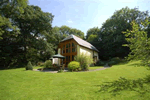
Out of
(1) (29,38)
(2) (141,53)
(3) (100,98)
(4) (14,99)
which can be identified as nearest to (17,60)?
(1) (29,38)

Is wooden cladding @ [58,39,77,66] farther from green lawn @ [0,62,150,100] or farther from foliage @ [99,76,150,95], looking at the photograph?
foliage @ [99,76,150,95]

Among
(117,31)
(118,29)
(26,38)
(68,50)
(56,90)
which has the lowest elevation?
(56,90)

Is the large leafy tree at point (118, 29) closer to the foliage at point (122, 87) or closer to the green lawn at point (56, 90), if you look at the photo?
the green lawn at point (56, 90)

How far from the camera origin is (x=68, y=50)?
65.9 ft

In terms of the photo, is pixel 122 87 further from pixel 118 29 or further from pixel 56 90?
pixel 118 29

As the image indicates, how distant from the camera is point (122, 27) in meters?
25.3

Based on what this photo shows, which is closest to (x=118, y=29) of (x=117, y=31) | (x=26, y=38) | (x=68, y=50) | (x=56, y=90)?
(x=117, y=31)

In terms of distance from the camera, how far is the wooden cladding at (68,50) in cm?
1867

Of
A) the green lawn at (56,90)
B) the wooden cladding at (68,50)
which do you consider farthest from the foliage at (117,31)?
the green lawn at (56,90)

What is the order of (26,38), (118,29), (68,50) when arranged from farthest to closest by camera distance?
(118,29)
(26,38)
(68,50)

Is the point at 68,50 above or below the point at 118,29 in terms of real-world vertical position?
below

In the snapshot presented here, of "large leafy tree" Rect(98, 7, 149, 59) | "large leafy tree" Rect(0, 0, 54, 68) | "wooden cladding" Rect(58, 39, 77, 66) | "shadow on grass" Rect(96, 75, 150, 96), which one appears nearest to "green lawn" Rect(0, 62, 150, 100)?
"shadow on grass" Rect(96, 75, 150, 96)

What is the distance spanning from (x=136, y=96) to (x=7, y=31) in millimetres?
23098

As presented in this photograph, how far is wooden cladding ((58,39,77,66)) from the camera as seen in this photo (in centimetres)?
1867
